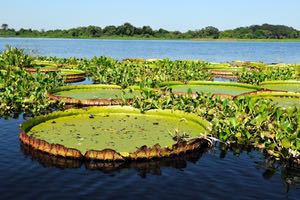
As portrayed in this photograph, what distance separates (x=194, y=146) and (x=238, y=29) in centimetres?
19282

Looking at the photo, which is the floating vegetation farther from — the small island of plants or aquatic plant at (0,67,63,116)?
aquatic plant at (0,67,63,116)

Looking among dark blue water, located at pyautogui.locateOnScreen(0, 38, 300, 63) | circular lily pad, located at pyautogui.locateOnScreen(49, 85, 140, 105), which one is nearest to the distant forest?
dark blue water, located at pyautogui.locateOnScreen(0, 38, 300, 63)

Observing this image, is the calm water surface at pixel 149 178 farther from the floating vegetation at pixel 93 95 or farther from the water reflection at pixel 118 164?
the floating vegetation at pixel 93 95

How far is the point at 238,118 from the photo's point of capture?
1152 cm

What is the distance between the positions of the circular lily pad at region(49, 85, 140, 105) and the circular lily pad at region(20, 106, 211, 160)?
220 centimetres

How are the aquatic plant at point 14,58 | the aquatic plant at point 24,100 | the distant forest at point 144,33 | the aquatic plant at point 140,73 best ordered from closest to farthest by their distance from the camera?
the aquatic plant at point 24,100, the aquatic plant at point 140,73, the aquatic plant at point 14,58, the distant forest at point 144,33

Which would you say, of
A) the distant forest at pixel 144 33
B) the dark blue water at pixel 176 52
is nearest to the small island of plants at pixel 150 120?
the dark blue water at pixel 176 52

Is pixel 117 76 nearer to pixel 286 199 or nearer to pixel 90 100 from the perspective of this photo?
pixel 90 100

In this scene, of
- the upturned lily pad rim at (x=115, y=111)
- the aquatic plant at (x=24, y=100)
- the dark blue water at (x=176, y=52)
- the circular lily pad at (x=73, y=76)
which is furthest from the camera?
the dark blue water at (x=176, y=52)

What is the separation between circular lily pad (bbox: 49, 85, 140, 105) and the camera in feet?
50.5

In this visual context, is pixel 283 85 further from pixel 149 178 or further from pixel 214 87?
pixel 149 178

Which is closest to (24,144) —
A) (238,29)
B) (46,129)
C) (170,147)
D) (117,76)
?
(46,129)

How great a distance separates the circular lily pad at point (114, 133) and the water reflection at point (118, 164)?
0.45ft

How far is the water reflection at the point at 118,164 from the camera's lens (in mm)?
9023
